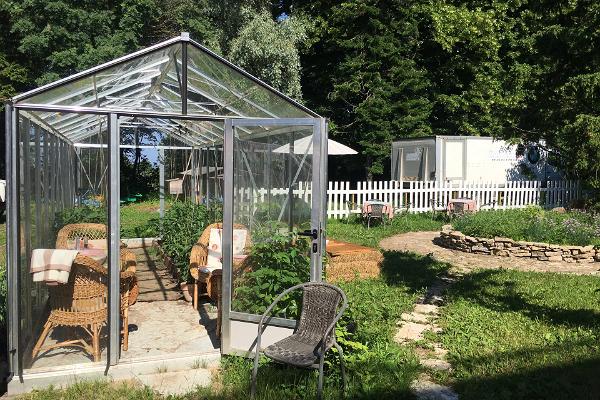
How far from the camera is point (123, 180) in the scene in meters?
21.6

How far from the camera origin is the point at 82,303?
4.66 meters

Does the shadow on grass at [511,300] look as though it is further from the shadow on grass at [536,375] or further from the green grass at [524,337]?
the shadow on grass at [536,375]

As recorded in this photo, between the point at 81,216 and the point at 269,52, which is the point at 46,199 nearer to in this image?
the point at 81,216

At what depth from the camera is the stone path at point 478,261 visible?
358 inches

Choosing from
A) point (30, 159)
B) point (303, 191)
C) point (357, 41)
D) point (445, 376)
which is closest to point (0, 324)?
point (30, 159)

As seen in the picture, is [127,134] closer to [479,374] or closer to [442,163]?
[442,163]

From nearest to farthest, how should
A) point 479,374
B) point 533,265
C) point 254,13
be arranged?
1. point 479,374
2. point 533,265
3. point 254,13

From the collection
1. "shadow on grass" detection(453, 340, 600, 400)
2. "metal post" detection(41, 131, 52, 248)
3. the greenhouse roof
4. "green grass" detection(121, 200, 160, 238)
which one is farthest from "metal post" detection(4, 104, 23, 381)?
"green grass" detection(121, 200, 160, 238)

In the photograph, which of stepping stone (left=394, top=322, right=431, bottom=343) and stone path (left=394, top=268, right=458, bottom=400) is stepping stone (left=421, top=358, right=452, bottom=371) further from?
stepping stone (left=394, top=322, right=431, bottom=343)

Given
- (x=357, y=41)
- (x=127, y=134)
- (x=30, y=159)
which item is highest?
(x=357, y=41)

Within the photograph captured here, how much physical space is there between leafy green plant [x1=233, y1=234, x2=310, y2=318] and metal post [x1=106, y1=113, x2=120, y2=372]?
3.45 feet

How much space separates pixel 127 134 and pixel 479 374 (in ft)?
43.8

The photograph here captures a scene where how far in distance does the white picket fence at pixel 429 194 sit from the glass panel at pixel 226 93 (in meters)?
10.1

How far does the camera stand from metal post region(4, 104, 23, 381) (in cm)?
406
